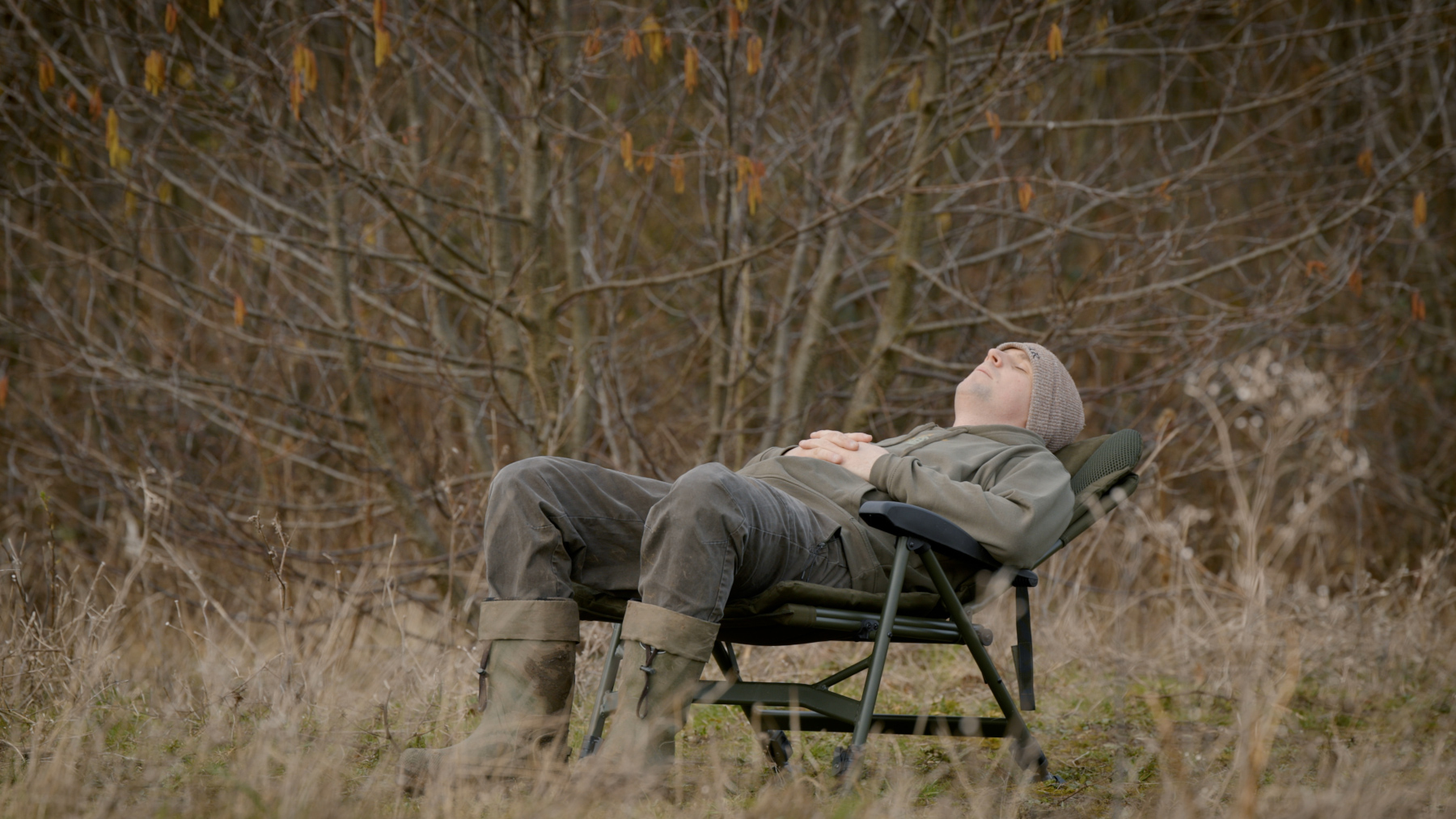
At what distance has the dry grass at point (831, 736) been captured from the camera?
6.41ft

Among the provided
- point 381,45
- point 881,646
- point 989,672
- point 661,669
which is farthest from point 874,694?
point 381,45

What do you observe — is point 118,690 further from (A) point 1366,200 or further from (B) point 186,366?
(A) point 1366,200

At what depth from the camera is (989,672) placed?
253cm

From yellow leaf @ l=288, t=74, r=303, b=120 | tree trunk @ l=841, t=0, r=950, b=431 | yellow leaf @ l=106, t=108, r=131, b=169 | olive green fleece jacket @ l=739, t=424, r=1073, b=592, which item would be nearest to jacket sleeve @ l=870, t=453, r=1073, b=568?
olive green fleece jacket @ l=739, t=424, r=1073, b=592

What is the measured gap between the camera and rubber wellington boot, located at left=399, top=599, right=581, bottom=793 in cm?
221

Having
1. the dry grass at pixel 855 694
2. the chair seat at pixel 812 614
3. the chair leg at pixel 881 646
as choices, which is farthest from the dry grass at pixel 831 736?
the chair seat at pixel 812 614

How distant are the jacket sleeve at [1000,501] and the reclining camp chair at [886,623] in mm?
47

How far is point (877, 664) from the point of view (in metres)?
2.32

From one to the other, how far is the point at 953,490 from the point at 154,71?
264 cm

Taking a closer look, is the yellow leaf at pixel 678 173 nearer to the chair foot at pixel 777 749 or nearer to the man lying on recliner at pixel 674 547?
the man lying on recliner at pixel 674 547

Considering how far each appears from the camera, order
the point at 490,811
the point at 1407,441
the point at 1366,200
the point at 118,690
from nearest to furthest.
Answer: the point at 490,811 → the point at 118,690 → the point at 1366,200 → the point at 1407,441

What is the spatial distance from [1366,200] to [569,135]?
2892 mm

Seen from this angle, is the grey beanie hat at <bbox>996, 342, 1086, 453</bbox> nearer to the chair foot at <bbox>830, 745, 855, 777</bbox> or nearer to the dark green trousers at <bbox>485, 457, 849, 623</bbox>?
the dark green trousers at <bbox>485, 457, 849, 623</bbox>

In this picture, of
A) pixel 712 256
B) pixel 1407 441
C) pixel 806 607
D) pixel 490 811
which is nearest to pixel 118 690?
pixel 490 811
